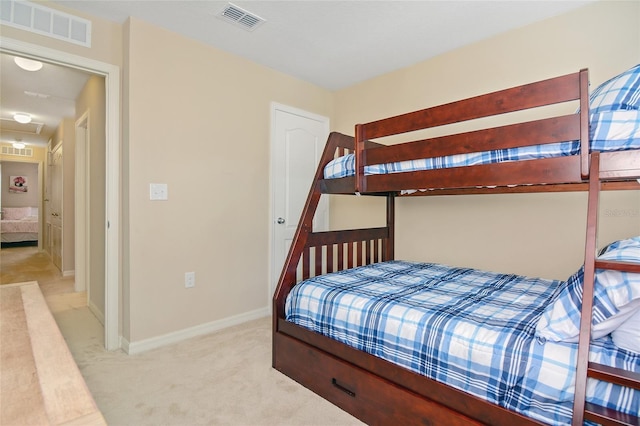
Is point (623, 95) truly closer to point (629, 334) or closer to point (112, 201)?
point (629, 334)

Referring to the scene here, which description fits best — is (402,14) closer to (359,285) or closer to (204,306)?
(359,285)

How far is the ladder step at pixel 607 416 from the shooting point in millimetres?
917

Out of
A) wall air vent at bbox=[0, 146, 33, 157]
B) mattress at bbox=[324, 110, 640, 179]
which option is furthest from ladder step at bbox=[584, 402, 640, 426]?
wall air vent at bbox=[0, 146, 33, 157]

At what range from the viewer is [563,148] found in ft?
4.18

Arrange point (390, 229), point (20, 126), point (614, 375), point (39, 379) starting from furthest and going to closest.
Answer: point (20, 126) → point (390, 229) → point (614, 375) → point (39, 379)

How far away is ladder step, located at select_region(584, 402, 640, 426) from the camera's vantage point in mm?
917

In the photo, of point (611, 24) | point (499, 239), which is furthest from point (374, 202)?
point (611, 24)

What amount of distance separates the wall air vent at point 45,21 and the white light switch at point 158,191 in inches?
41.5

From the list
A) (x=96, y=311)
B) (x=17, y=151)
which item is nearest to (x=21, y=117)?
(x=96, y=311)

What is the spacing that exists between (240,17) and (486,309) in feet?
7.79

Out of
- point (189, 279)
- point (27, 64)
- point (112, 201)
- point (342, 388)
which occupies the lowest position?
point (342, 388)

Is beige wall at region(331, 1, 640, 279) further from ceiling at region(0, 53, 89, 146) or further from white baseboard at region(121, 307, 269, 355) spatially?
ceiling at region(0, 53, 89, 146)

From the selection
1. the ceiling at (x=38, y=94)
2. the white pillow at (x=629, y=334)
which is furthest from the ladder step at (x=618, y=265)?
the ceiling at (x=38, y=94)

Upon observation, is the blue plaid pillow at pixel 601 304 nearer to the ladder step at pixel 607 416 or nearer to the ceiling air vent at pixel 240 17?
the ladder step at pixel 607 416
